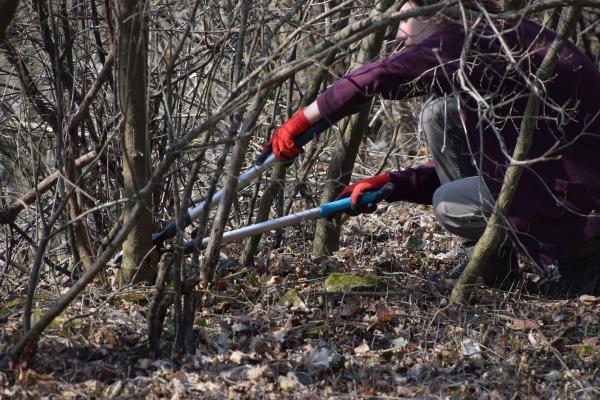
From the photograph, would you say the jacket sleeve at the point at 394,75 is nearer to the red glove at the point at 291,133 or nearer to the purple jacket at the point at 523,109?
the purple jacket at the point at 523,109

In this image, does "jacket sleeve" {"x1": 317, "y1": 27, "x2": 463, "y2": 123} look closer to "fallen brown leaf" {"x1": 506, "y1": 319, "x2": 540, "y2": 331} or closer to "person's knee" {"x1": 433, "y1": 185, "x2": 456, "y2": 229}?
"person's knee" {"x1": 433, "y1": 185, "x2": 456, "y2": 229}

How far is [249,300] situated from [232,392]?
1021mm

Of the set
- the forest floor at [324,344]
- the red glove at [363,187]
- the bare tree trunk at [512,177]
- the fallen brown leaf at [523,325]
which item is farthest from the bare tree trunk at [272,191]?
the fallen brown leaf at [523,325]

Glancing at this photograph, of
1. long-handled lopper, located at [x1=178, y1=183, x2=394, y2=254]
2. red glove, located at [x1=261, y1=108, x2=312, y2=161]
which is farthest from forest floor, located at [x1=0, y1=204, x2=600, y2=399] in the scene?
red glove, located at [x1=261, y1=108, x2=312, y2=161]

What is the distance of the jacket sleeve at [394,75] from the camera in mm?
3947

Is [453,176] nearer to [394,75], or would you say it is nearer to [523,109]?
[523,109]

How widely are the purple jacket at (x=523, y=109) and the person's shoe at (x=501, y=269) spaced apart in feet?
1.20

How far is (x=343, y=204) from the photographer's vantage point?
15.0 ft

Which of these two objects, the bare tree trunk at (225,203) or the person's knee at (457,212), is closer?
the bare tree trunk at (225,203)

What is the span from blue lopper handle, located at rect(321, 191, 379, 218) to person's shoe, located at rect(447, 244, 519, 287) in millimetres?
665

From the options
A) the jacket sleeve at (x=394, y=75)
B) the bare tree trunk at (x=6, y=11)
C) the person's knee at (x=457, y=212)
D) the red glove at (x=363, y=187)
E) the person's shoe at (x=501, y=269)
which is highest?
the bare tree trunk at (x=6, y=11)

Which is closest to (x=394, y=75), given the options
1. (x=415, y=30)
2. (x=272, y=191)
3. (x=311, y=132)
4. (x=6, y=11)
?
(x=311, y=132)

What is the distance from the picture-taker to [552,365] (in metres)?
3.82

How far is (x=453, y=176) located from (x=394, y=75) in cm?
108
